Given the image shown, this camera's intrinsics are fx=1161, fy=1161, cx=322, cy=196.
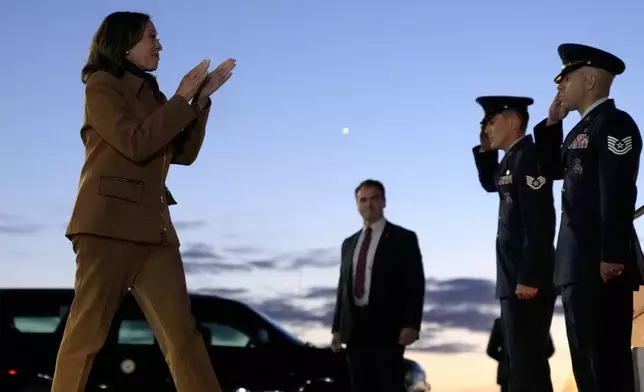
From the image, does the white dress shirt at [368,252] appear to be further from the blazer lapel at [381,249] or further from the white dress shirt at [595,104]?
the white dress shirt at [595,104]

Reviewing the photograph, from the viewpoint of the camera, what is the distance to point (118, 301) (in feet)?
15.9

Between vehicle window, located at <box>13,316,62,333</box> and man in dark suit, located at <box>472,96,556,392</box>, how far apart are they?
491 centimetres

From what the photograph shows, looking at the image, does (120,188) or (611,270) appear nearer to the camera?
(120,188)

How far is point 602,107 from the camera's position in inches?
211

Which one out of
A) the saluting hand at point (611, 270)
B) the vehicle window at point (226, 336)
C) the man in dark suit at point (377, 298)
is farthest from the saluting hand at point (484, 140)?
the vehicle window at point (226, 336)

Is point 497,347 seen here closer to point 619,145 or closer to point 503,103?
point 503,103

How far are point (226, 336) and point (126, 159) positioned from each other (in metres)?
5.66

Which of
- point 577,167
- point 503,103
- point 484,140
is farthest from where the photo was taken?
point 484,140

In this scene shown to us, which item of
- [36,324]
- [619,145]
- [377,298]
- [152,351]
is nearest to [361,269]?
[377,298]

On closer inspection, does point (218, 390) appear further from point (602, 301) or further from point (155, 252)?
point (602, 301)

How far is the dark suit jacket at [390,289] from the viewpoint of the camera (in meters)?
7.89

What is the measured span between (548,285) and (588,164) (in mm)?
1402

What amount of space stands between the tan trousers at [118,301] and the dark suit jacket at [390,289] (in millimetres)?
3127

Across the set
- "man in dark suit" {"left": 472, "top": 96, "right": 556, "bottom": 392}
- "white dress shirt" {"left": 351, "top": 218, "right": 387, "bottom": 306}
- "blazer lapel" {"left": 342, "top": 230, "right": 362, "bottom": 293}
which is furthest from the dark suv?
"man in dark suit" {"left": 472, "top": 96, "right": 556, "bottom": 392}
